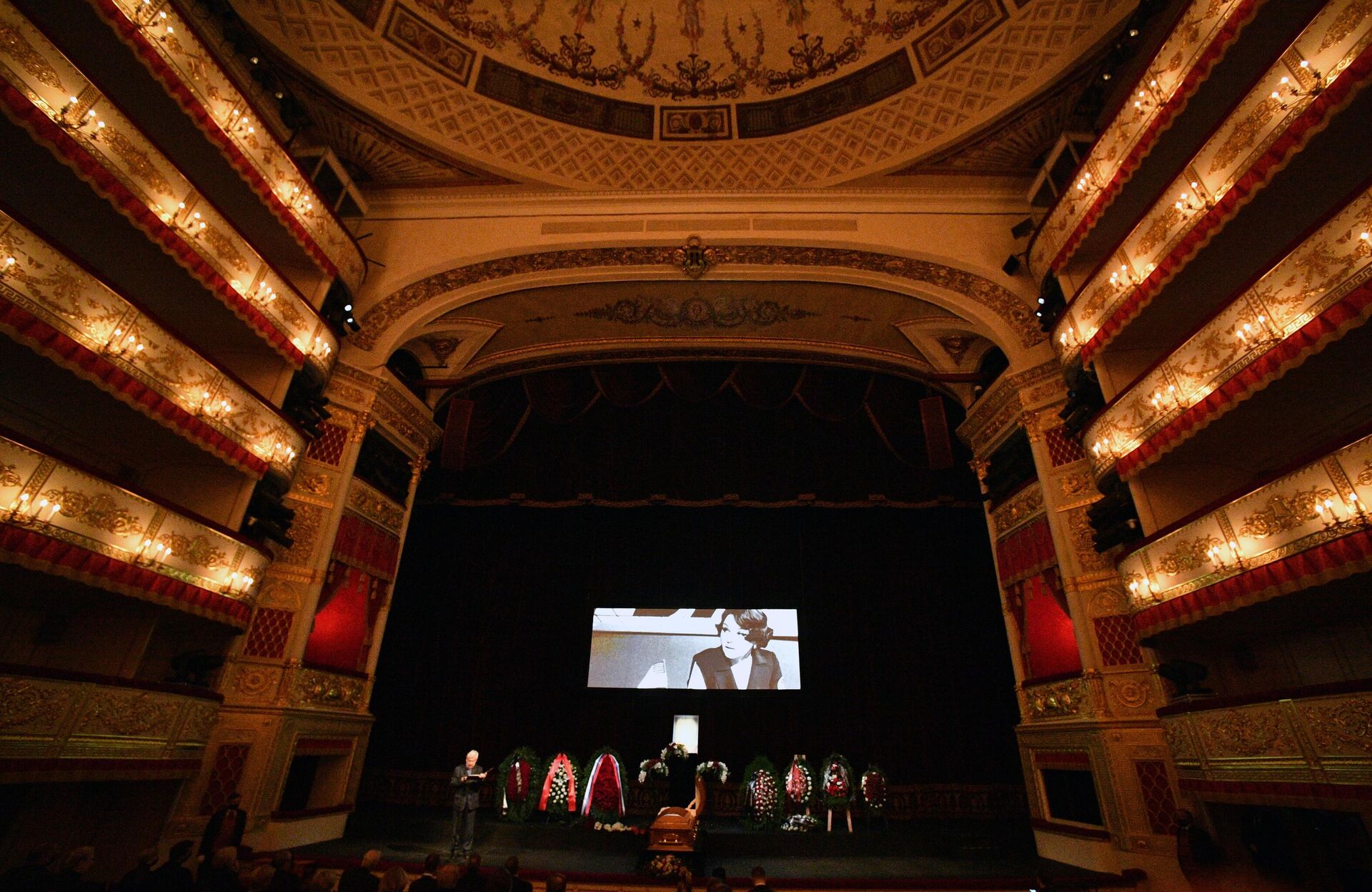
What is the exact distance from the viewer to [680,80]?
37.7 ft

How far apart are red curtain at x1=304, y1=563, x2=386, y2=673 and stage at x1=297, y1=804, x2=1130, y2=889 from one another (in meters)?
2.26

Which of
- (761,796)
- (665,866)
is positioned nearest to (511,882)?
(665,866)

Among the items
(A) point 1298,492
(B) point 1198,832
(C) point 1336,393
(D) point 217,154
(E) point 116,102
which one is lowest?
(B) point 1198,832

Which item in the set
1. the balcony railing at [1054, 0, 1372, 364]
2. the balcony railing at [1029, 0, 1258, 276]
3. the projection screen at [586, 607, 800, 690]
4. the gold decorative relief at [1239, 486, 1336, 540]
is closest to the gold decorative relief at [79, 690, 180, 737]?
the projection screen at [586, 607, 800, 690]

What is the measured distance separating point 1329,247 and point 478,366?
11.9 meters

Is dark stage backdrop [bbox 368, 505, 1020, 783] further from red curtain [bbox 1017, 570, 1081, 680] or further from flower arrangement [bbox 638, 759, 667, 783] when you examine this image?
red curtain [bbox 1017, 570, 1081, 680]

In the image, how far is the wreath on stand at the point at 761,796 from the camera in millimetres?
9359

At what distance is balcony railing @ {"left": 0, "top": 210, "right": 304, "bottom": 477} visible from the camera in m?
5.43

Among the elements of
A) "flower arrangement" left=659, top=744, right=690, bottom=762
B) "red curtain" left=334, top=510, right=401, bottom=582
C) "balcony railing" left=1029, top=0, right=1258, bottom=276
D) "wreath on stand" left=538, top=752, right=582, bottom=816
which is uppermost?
"balcony railing" left=1029, top=0, right=1258, bottom=276

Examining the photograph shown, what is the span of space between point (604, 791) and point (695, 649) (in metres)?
3.53

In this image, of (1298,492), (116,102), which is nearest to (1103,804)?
(1298,492)

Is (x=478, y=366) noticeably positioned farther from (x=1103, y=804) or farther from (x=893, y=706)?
(x=1103, y=804)

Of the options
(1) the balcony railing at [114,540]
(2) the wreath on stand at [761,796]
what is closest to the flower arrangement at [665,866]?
(2) the wreath on stand at [761,796]

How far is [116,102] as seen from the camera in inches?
250
